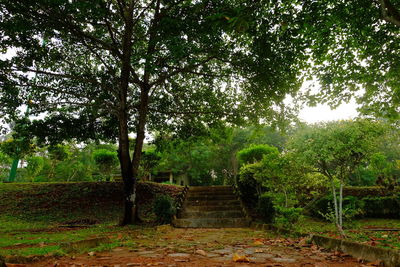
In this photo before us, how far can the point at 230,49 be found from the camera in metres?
8.32

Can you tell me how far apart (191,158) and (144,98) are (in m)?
17.4

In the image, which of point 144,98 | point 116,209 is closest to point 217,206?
point 116,209

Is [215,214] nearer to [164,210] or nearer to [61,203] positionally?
[164,210]

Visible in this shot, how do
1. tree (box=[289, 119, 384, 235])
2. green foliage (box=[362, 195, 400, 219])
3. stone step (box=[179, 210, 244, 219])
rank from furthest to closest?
green foliage (box=[362, 195, 400, 219]), stone step (box=[179, 210, 244, 219]), tree (box=[289, 119, 384, 235])

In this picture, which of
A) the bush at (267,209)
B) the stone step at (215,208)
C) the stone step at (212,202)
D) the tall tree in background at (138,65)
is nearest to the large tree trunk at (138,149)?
the tall tree in background at (138,65)

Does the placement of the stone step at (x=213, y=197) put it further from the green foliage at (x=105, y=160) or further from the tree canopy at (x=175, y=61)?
the green foliage at (x=105, y=160)

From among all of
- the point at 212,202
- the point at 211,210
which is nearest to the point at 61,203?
the point at 211,210

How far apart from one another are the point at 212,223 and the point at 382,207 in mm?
7852

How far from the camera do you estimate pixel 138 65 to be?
6.81 m

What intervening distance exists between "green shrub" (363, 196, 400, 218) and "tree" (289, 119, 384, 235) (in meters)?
6.66

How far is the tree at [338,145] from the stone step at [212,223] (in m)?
4.06

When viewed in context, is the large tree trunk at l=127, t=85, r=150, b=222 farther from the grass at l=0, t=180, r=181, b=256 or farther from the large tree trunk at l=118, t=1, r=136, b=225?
the grass at l=0, t=180, r=181, b=256

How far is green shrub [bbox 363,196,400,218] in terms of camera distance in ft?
35.3

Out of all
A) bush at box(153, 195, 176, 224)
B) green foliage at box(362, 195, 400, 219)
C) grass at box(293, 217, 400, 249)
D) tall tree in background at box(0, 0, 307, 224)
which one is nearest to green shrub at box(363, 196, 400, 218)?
green foliage at box(362, 195, 400, 219)
